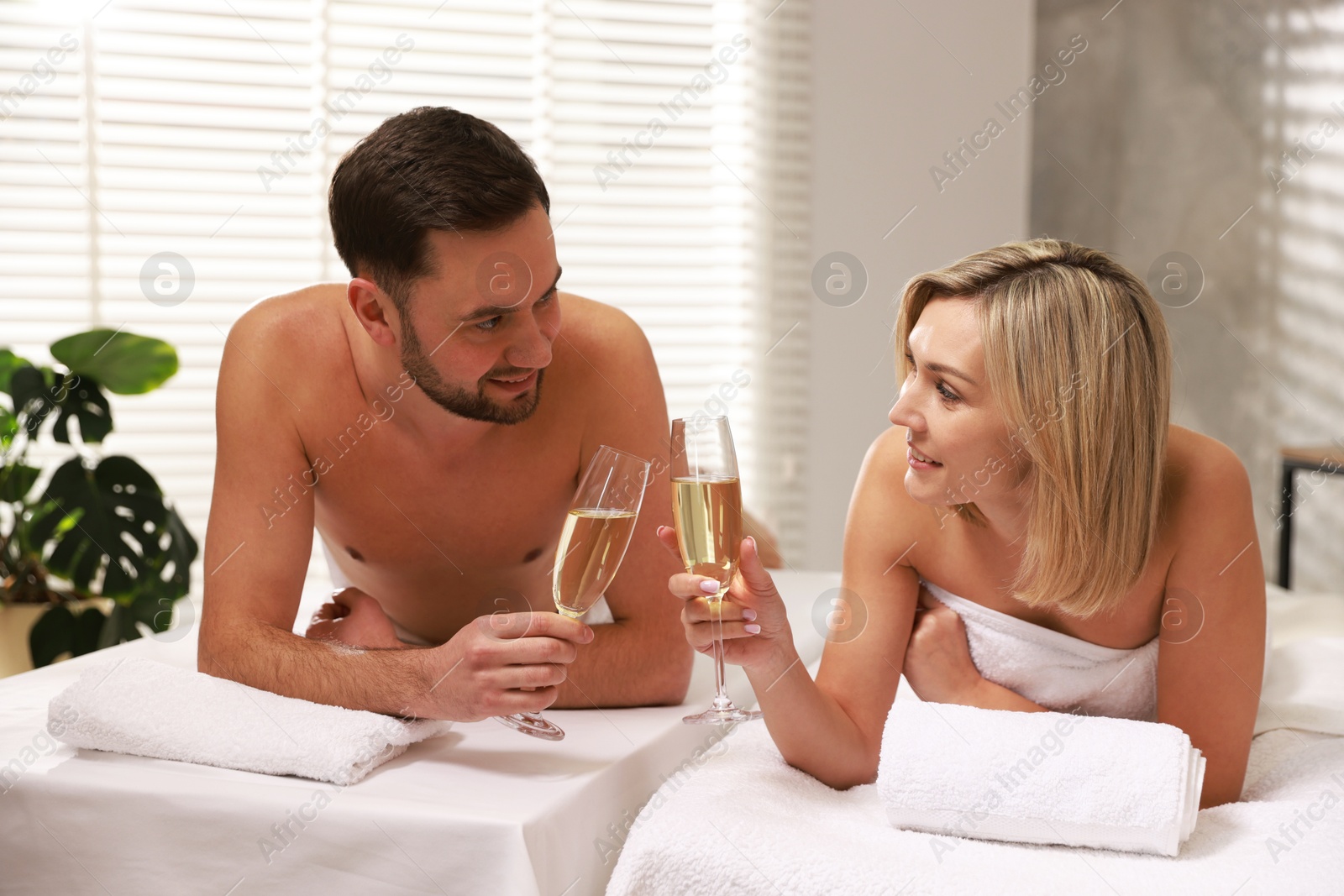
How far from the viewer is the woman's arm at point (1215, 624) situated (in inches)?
46.8

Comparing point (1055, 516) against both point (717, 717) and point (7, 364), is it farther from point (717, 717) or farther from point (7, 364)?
point (7, 364)

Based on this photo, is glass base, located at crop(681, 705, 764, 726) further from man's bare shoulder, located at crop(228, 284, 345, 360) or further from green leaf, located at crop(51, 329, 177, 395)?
green leaf, located at crop(51, 329, 177, 395)

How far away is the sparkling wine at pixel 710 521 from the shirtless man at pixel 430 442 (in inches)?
5.5

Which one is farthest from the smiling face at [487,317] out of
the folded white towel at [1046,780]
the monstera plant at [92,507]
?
the monstera plant at [92,507]

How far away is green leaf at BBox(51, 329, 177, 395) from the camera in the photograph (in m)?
2.35

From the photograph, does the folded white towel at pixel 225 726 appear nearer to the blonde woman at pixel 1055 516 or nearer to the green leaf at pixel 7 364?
the blonde woman at pixel 1055 516

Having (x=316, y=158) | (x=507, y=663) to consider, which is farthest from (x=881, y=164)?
→ (x=507, y=663)

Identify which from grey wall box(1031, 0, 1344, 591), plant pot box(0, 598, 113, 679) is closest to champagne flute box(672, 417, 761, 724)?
plant pot box(0, 598, 113, 679)

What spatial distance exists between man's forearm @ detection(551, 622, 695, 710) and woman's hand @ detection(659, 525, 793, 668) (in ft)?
0.77

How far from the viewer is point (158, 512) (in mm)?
2348

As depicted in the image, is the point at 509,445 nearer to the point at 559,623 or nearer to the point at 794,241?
the point at 559,623

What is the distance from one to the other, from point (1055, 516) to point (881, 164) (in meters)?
2.52

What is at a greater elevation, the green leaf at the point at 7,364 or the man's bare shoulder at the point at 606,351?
the man's bare shoulder at the point at 606,351

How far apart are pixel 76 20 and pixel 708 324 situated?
2.04 meters
